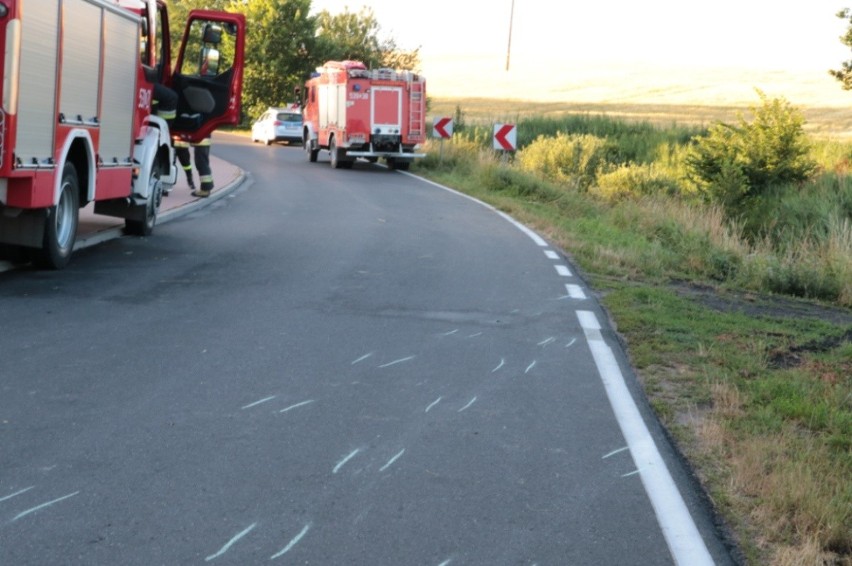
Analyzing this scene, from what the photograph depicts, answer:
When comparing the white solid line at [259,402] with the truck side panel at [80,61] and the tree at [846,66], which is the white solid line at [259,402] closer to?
the truck side panel at [80,61]

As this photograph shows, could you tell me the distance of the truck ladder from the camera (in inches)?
1286

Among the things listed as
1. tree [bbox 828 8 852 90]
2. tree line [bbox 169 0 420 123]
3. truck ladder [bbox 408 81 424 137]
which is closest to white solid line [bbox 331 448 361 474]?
tree [bbox 828 8 852 90]

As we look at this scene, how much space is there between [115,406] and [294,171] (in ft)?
82.6

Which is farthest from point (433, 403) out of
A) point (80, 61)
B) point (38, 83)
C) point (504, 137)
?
point (504, 137)

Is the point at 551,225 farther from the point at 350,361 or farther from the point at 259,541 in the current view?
the point at 259,541

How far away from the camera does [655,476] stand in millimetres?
5395

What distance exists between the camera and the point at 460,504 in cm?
489

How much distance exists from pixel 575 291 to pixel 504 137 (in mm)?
17231

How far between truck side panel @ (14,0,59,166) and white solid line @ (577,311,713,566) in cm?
499

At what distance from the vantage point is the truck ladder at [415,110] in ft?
107

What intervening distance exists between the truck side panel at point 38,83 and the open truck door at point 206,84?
199 inches

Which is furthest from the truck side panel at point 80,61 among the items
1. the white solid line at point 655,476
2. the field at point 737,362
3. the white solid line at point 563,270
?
the white solid line at point 655,476

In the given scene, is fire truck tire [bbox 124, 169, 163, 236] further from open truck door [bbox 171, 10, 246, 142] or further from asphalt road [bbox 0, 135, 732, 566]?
asphalt road [bbox 0, 135, 732, 566]

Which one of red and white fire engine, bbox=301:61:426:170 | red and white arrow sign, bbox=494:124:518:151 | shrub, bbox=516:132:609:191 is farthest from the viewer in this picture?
shrub, bbox=516:132:609:191
